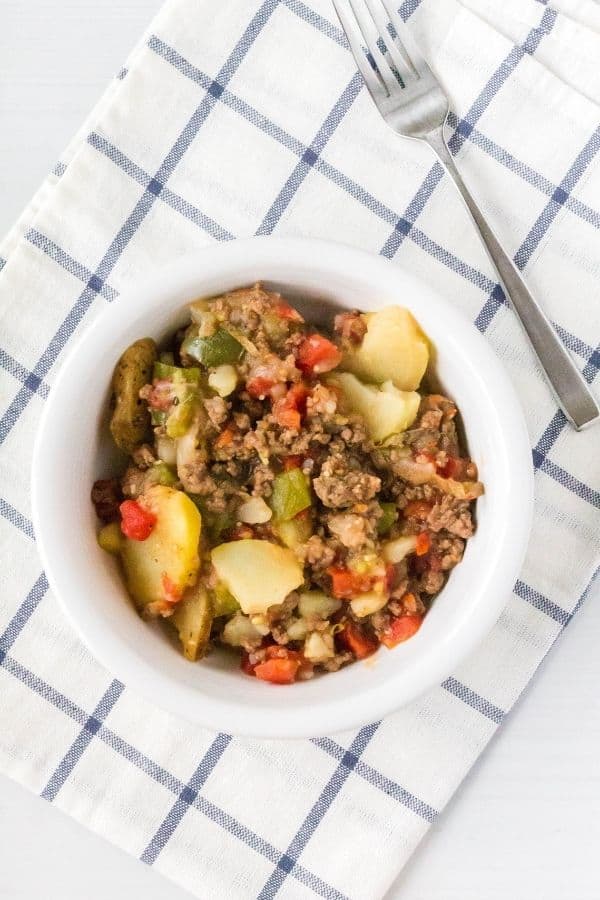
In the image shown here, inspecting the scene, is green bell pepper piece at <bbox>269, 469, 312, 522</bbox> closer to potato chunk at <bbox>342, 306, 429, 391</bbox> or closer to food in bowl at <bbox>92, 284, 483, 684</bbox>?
food in bowl at <bbox>92, 284, 483, 684</bbox>

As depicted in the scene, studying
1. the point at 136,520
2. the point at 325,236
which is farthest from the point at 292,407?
the point at 325,236

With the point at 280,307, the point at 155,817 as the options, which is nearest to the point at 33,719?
the point at 155,817

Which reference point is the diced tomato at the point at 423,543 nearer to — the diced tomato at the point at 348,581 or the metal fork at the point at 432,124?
the diced tomato at the point at 348,581

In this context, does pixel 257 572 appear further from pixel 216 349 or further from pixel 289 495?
pixel 216 349

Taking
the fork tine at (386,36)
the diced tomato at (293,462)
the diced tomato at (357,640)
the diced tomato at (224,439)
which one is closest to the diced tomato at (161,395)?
the diced tomato at (224,439)

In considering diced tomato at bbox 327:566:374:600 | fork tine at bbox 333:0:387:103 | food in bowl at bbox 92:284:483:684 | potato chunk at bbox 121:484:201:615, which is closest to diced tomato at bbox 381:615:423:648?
food in bowl at bbox 92:284:483:684

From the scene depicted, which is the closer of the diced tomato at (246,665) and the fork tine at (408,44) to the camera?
the diced tomato at (246,665)

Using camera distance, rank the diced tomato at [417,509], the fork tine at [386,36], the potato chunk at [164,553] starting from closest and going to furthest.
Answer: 1. the potato chunk at [164,553]
2. the diced tomato at [417,509]
3. the fork tine at [386,36]
